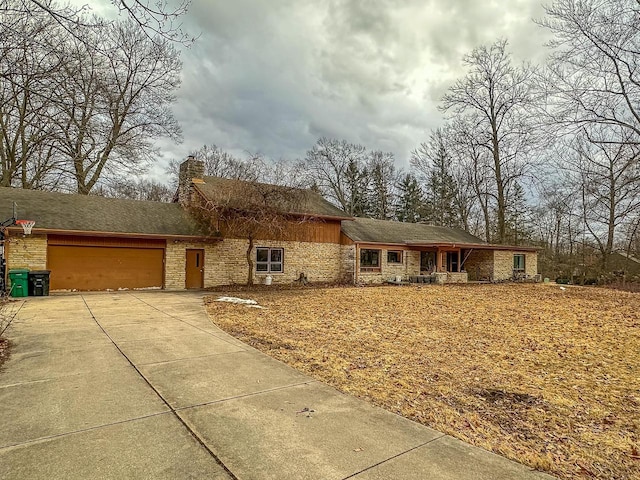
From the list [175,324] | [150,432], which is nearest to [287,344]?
[175,324]

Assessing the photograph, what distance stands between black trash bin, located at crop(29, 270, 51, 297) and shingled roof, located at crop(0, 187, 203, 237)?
1.56 m

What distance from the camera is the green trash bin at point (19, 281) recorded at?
11500mm

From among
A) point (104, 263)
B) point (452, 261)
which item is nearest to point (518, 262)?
point (452, 261)

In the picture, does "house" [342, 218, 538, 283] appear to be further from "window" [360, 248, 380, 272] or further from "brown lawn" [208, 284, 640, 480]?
"brown lawn" [208, 284, 640, 480]

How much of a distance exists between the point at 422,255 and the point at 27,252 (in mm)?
19599

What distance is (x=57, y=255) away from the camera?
13070 millimetres

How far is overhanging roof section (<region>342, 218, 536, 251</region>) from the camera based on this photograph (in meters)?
20.2

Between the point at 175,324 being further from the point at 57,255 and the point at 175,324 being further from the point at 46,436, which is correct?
the point at 57,255

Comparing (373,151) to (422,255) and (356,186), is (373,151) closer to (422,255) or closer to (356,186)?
(356,186)

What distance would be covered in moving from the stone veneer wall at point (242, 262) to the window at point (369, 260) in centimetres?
120

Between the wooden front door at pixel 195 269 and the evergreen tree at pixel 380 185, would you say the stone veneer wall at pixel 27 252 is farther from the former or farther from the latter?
the evergreen tree at pixel 380 185

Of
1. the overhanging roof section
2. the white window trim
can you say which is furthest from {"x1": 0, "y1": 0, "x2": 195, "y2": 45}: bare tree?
the overhanging roof section

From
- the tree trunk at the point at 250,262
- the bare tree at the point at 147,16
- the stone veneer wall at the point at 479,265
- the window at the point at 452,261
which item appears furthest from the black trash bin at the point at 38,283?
the stone veneer wall at the point at 479,265

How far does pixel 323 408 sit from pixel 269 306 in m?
7.49
